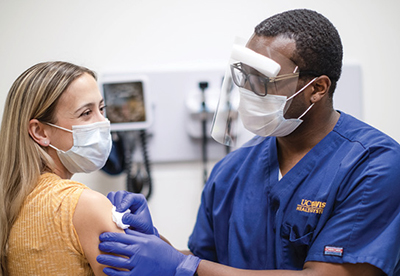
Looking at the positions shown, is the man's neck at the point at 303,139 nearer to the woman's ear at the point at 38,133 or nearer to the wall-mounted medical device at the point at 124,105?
the wall-mounted medical device at the point at 124,105

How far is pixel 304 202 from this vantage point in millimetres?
1103

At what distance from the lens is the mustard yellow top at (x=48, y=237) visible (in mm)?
898

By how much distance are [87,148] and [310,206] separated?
66 centimetres

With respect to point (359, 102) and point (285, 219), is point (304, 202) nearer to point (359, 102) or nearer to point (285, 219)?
point (285, 219)

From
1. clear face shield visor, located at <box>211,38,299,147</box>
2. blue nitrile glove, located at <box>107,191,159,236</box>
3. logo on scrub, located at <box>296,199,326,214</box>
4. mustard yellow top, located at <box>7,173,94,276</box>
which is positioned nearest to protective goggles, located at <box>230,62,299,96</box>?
clear face shield visor, located at <box>211,38,299,147</box>

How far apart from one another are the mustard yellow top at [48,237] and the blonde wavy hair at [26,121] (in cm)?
6

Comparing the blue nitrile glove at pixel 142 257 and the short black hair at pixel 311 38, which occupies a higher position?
the short black hair at pixel 311 38

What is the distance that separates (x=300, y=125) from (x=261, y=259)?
44cm

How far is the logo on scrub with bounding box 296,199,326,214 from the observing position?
1.07 meters

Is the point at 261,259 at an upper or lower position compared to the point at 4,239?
lower

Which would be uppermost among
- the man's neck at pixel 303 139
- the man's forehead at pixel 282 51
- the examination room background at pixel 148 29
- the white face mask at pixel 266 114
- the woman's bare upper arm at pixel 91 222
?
the examination room background at pixel 148 29

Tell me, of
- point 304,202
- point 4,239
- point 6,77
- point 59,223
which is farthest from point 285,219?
point 6,77

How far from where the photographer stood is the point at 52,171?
1047 mm

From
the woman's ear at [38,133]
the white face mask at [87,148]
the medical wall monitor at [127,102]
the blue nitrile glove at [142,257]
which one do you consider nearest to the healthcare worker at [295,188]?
the blue nitrile glove at [142,257]
